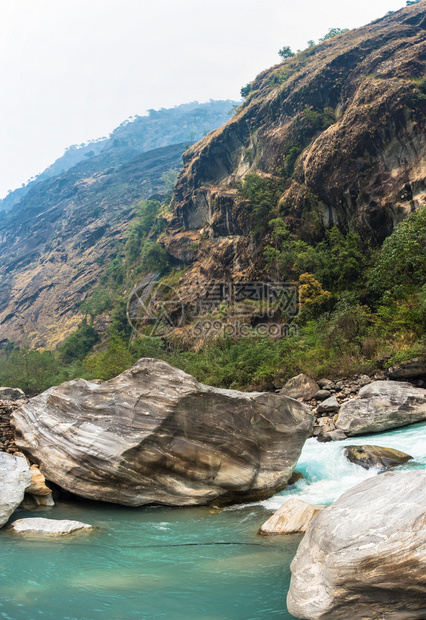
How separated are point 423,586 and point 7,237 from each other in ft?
446

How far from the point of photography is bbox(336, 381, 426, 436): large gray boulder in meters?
14.6

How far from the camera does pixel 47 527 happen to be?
761 centimetres

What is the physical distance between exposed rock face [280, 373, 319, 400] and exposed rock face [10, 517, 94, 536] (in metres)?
14.7

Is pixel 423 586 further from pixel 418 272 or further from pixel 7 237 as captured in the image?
pixel 7 237

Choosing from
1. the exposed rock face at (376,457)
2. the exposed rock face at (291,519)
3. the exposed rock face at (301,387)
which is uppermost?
the exposed rock face at (291,519)

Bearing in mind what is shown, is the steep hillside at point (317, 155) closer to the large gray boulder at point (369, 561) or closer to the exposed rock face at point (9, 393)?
the exposed rock face at point (9, 393)

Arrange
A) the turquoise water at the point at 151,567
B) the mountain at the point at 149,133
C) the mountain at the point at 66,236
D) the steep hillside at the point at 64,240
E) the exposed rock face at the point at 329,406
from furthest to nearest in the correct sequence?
the mountain at the point at 149,133
the mountain at the point at 66,236
the steep hillside at the point at 64,240
the exposed rock face at the point at 329,406
the turquoise water at the point at 151,567

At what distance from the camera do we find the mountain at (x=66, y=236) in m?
73.4

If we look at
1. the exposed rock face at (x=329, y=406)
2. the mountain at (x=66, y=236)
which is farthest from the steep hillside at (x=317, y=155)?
the mountain at (x=66, y=236)

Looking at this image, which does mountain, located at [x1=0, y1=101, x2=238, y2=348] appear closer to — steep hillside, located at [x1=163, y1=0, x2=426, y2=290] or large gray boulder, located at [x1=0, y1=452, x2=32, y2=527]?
steep hillside, located at [x1=163, y1=0, x2=426, y2=290]

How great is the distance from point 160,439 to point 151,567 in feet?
11.0

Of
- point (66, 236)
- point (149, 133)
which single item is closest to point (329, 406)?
point (66, 236)

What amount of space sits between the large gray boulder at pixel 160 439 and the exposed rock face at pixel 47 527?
1.36 meters

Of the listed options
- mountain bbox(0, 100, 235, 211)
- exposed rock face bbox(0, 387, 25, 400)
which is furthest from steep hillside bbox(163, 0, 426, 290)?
mountain bbox(0, 100, 235, 211)
